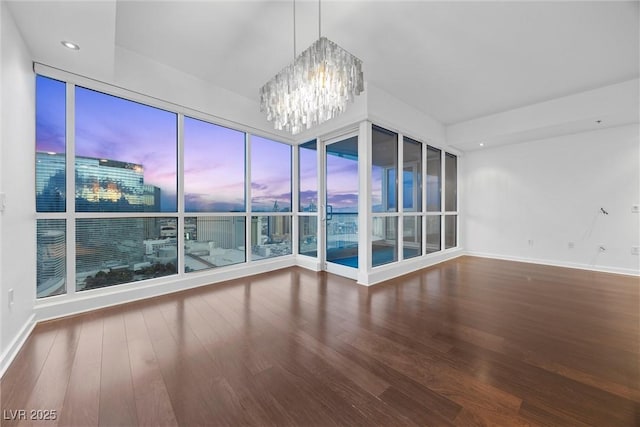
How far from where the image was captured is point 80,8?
169 centimetres

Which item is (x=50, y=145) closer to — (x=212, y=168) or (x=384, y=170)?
(x=212, y=168)

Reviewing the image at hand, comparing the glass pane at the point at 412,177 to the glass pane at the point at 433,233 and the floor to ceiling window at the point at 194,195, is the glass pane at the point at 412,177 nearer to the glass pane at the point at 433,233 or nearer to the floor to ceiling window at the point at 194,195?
the floor to ceiling window at the point at 194,195

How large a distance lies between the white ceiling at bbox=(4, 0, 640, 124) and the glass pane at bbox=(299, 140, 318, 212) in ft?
4.82

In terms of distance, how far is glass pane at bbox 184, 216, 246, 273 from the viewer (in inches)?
134

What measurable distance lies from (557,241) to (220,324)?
6020 millimetres

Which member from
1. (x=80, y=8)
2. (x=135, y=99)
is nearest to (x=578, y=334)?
(x=80, y=8)

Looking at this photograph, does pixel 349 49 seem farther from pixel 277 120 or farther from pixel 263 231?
pixel 263 231

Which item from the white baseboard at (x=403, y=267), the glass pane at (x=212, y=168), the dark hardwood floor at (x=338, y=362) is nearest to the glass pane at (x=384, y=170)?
the white baseboard at (x=403, y=267)

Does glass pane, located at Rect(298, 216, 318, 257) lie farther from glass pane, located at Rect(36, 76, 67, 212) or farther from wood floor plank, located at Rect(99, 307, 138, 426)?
glass pane, located at Rect(36, 76, 67, 212)

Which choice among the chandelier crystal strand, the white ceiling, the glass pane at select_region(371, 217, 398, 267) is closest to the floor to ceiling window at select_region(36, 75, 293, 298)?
the white ceiling

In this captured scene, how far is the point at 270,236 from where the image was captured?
4.37m

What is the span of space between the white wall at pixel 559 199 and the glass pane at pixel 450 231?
0.99ft

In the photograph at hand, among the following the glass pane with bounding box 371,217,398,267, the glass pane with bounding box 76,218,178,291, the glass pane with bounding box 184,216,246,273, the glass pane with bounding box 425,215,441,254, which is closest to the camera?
the glass pane with bounding box 76,218,178,291

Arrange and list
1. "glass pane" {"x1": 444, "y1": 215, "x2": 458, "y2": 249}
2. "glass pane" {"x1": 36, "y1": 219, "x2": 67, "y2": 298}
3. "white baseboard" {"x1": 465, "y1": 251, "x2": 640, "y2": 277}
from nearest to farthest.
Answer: "glass pane" {"x1": 36, "y1": 219, "x2": 67, "y2": 298} → "white baseboard" {"x1": 465, "y1": 251, "x2": 640, "y2": 277} → "glass pane" {"x1": 444, "y1": 215, "x2": 458, "y2": 249}
